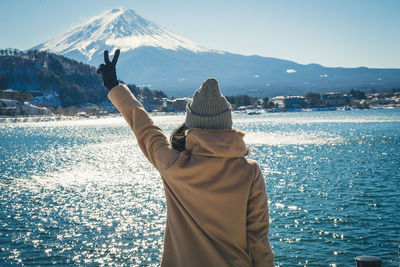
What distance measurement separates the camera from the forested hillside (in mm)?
140000

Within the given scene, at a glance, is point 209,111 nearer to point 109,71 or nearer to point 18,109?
point 109,71

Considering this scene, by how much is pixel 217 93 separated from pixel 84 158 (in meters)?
30.6

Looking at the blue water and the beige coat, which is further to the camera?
the blue water

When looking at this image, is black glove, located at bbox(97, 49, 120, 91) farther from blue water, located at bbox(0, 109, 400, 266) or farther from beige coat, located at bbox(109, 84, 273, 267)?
blue water, located at bbox(0, 109, 400, 266)

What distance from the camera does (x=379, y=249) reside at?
344 inches

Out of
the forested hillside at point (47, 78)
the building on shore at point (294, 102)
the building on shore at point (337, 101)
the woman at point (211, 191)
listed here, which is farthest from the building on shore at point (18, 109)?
the woman at point (211, 191)

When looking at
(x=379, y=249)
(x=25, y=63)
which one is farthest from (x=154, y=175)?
(x=25, y=63)

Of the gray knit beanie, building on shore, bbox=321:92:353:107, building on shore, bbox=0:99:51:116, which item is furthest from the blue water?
building on shore, bbox=321:92:353:107

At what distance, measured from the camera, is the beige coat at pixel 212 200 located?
1.81 m

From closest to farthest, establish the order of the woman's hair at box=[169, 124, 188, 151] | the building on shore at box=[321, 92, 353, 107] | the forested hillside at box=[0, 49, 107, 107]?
the woman's hair at box=[169, 124, 188, 151], the forested hillside at box=[0, 49, 107, 107], the building on shore at box=[321, 92, 353, 107]

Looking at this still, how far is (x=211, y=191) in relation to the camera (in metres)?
1.83

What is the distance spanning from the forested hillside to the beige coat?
470 ft

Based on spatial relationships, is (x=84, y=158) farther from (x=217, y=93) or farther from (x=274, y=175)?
(x=217, y=93)

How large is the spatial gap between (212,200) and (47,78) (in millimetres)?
150881
